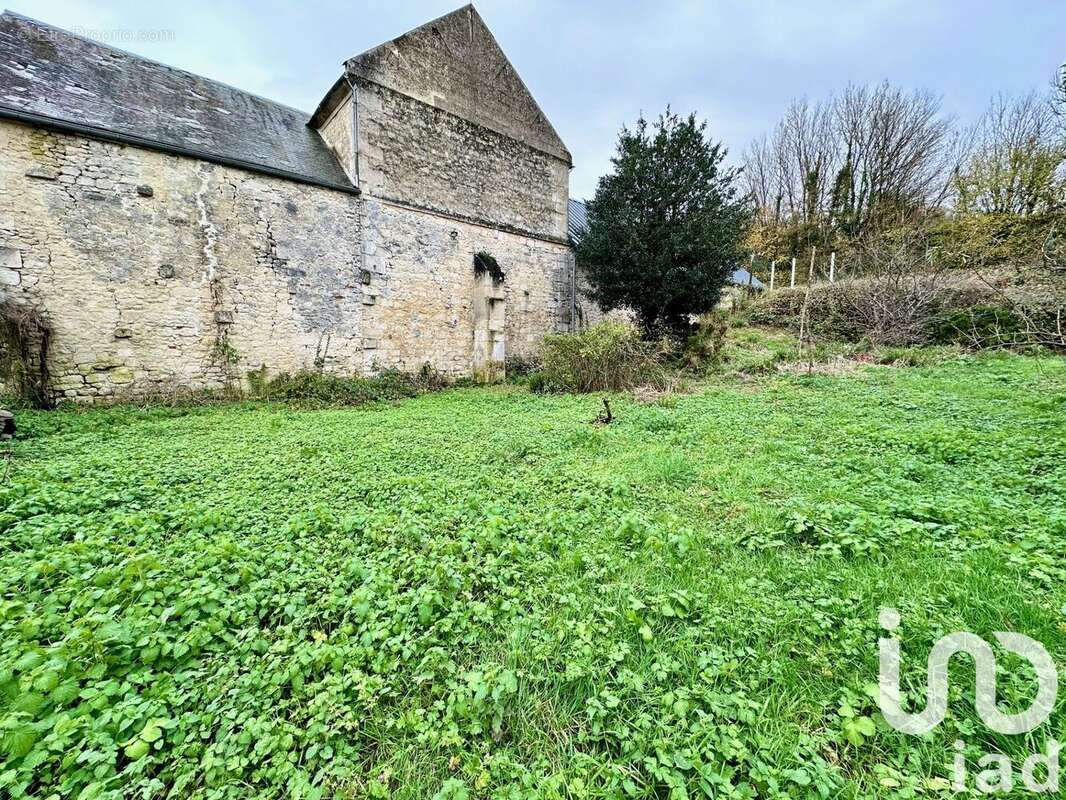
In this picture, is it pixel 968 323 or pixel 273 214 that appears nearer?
pixel 273 214

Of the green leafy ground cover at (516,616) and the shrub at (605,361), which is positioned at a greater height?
the shrub at (605,361)

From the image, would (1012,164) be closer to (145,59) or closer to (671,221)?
(671,221)

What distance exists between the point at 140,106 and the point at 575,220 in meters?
12.9

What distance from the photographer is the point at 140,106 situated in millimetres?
8672

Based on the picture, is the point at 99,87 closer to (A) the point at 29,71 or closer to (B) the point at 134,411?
(A) the point at 29,71

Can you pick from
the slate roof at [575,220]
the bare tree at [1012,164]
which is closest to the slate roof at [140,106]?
the slate roof at [575,220]

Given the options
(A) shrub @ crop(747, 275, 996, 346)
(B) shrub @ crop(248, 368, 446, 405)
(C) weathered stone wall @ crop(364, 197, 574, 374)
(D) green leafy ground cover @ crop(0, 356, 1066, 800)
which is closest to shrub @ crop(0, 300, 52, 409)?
(B) shrub @ crop(248, 368, 446, 405)

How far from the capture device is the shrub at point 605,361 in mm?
9672

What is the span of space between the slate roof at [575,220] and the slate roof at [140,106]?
770 cm

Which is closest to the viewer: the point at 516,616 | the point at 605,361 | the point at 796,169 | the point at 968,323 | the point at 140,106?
the point at 516,616

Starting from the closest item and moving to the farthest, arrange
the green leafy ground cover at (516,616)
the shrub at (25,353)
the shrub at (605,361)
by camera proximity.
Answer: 1. the green leafy ground cover at (516,616)
2. the shrub at (25,353)
3. the shrub at (605,361)

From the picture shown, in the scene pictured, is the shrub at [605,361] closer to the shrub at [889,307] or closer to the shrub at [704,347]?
the shrub at [704,347]

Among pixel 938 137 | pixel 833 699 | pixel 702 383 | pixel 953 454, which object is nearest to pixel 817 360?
pixel 702 383

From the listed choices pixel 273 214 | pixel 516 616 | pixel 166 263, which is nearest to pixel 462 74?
A: pixel 273 214
